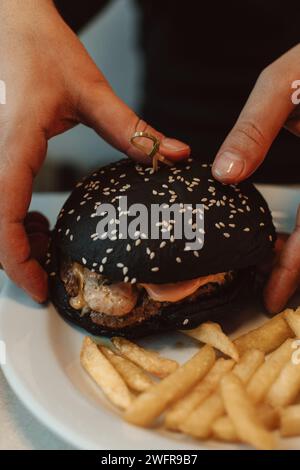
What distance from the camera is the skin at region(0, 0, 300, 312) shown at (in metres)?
2.05

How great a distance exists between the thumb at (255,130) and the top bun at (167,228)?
3.4 inches

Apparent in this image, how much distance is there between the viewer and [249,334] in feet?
6.51

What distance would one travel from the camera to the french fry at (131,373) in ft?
5.65

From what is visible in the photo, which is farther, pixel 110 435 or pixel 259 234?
pixel 259 234

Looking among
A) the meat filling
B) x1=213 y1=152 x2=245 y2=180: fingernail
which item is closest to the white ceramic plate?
the meat filling

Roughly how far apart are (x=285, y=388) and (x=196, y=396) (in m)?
0.25

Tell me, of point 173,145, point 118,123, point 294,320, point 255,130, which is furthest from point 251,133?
point 294,320

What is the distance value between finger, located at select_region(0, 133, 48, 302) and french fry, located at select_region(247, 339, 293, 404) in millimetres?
867

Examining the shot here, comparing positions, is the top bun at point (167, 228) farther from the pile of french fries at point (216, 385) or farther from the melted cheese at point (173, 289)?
the pile of french fries at point (216, 385)

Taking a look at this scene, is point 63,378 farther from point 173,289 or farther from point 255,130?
point 255,130

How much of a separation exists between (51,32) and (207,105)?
137 cm

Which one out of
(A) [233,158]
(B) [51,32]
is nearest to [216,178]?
(A) [233,158]

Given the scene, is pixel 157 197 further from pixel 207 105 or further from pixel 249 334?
pixel 207 105

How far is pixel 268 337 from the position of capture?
195 centimetres
